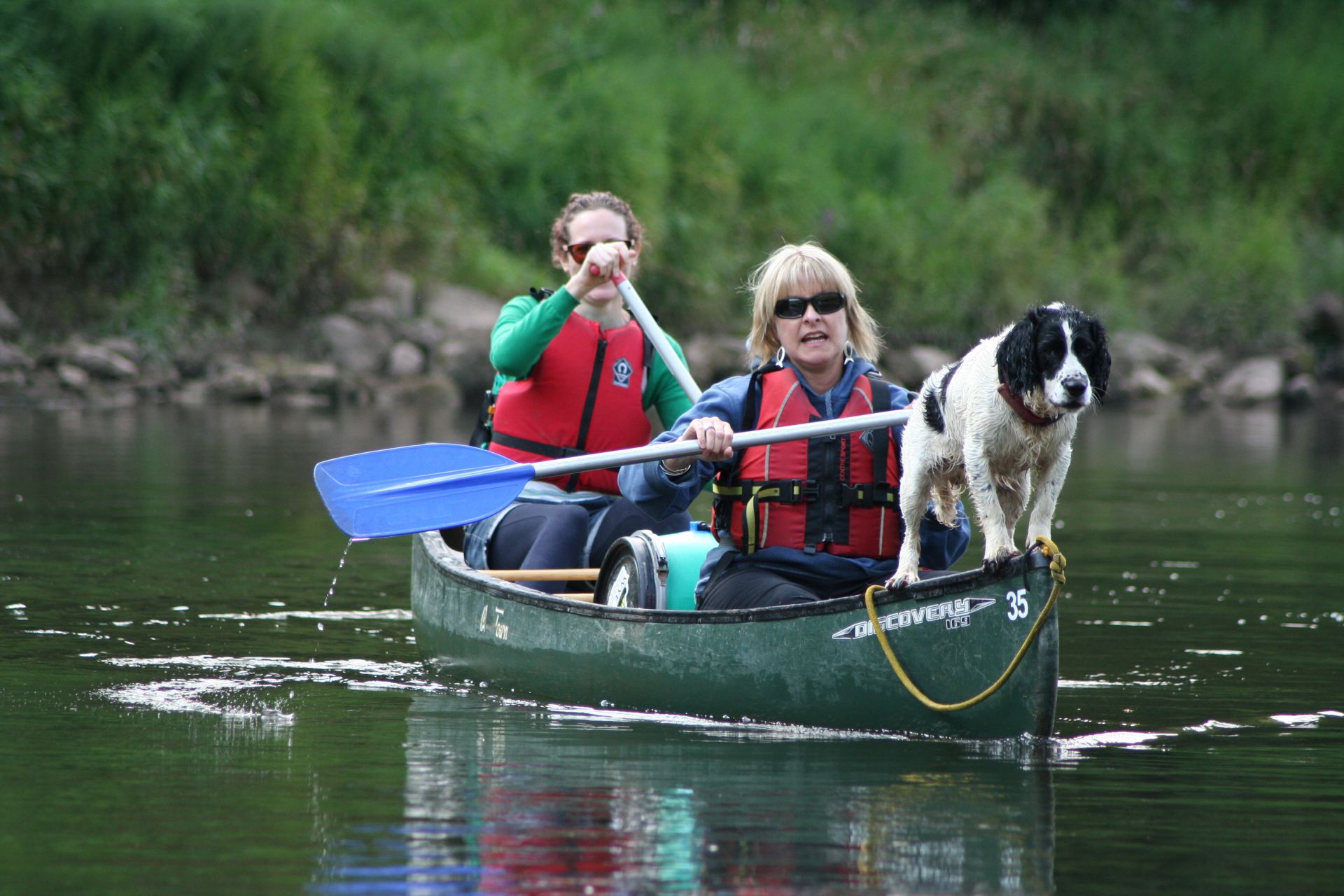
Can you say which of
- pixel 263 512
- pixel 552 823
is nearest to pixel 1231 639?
pixel 552 823

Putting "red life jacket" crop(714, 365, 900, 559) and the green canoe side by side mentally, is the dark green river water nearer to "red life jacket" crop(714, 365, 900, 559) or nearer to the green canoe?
the green canoe

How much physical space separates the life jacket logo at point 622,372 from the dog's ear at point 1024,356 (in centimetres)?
208

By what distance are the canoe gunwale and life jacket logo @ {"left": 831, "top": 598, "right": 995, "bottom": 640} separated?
0.03m

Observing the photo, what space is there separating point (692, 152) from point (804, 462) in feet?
56.8

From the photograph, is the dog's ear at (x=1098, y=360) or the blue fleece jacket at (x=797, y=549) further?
the blue fleece jacket at (x=797, y=549)

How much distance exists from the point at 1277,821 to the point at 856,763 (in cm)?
95

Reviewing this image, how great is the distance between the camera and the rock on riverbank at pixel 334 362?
16.2 m

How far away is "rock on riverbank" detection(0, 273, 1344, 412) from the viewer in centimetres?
1620

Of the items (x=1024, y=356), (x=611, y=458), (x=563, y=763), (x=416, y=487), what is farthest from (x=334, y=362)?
(x=1024, y=356)

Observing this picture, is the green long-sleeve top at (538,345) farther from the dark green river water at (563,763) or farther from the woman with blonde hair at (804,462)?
the dark green river water at (563,763)

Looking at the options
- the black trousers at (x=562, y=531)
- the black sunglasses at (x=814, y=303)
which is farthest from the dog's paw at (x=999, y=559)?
the black trousers at (x=562, y=531)

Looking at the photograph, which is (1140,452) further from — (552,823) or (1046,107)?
(1046,107)

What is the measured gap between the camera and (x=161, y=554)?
7.70 meters

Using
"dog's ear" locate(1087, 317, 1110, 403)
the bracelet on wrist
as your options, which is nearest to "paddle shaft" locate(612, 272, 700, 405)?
the bracelet on wrist
